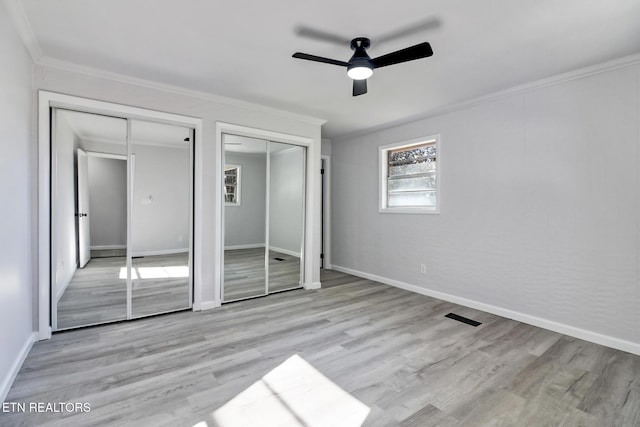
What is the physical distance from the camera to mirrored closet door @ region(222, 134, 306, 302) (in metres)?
3.94

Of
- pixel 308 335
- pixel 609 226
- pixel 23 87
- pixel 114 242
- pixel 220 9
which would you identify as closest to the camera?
pixel 220 9

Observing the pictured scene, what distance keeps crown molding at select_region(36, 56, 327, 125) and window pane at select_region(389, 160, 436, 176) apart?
1.51 m

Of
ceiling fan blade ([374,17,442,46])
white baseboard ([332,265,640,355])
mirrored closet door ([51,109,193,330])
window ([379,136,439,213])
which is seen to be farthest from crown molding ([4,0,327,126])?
white baseboard ([332,265,640,355])

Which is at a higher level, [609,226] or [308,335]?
[609,226]

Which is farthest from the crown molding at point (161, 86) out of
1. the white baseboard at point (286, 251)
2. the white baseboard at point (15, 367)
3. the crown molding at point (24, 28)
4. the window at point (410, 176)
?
the white baseboard at point (15, 367)

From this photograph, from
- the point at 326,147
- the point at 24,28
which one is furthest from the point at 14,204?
the point at 326,147

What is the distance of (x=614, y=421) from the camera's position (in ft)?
→ 5.96

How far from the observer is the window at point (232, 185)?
3824 millimetres

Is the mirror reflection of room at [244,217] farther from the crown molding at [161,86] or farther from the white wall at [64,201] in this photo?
the white wall at [64,201]

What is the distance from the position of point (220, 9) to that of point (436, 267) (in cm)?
382

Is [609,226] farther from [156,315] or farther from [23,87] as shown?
[23,87]

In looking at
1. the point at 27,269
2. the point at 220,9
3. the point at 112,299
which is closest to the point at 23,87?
the point at 27,269

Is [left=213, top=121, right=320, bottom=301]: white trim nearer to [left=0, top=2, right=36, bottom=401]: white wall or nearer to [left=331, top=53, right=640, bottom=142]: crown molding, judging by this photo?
[left=0, top=2, right=36, bottom=401]: white wall

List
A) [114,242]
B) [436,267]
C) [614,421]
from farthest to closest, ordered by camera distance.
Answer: [436,267] < [114,242] < [614,421]
